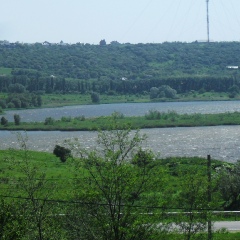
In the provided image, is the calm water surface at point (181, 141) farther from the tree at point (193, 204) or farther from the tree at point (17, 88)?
the tree at point (17, 88)

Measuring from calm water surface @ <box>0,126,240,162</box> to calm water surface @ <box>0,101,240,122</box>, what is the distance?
1099 inches

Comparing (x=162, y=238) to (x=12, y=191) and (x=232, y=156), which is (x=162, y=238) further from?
(x=232, y=156)

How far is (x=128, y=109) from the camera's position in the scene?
125375 mm

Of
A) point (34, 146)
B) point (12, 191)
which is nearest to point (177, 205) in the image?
point (12, 191)

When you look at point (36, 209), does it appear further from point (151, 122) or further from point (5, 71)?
point (5, 71)

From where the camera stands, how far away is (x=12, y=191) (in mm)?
22109

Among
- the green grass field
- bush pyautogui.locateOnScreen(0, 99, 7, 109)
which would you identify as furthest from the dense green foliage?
the green grass field

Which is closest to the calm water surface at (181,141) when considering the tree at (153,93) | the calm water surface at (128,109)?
the calm water surface at (128,109)

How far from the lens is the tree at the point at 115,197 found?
1670 cm

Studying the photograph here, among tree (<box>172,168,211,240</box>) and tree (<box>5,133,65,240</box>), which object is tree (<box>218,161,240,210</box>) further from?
tree (<box>5,133,65,240</box>)

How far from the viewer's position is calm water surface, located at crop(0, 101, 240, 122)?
376 ft

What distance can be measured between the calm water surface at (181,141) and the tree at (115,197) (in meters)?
32.3

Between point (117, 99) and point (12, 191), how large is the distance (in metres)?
124

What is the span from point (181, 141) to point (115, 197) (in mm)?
51463
